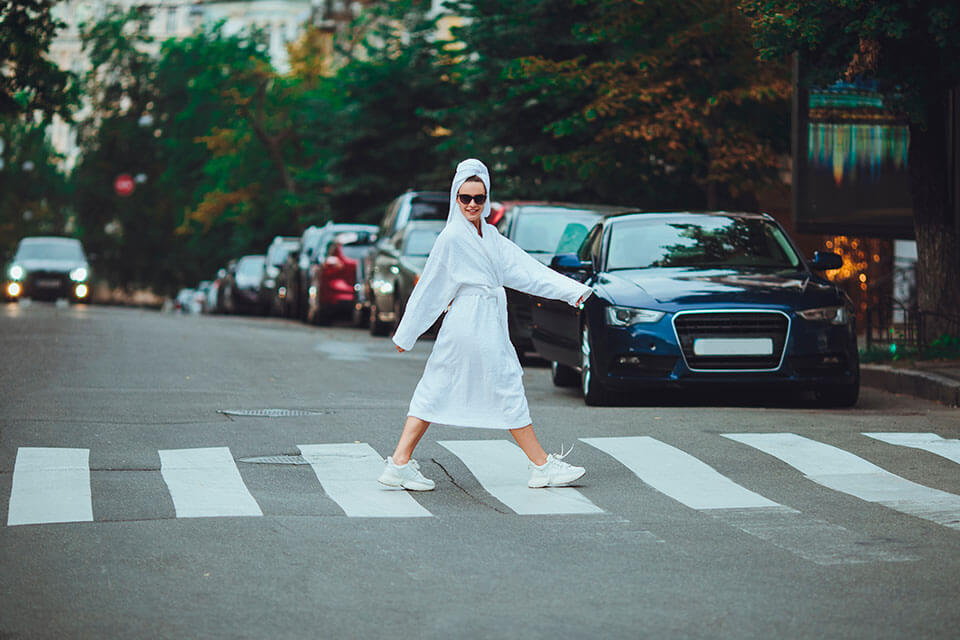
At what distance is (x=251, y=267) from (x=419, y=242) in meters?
23.8

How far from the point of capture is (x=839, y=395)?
46.1 ft

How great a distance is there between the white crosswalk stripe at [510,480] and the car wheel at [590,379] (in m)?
2.71

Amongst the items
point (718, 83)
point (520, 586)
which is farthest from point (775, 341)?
point (718, 83)

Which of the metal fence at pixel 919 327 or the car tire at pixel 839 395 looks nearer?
the car tire at pixel 839 395

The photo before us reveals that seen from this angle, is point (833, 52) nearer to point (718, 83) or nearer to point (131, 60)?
point (718, 83)

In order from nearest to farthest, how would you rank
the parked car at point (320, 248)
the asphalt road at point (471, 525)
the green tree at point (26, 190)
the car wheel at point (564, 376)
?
1. the asphalt road at point (471, 525)
2. the car wheel at point (564, 376)
3. the parked car at point (320, 248)
4. the green tree at point (26, 190)

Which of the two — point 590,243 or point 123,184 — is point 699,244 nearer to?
point 590,243

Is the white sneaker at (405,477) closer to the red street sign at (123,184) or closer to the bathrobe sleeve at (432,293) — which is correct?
the bathrobe sleeve at (432,293)

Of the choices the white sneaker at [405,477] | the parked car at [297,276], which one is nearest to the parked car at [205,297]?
the parked car at [297,276]

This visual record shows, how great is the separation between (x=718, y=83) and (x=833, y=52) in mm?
9331

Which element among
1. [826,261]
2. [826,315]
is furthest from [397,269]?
[826,315]

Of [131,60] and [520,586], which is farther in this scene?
[131,60]

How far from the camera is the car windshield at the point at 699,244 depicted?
14688 millimetres

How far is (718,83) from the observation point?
84.6 feet
